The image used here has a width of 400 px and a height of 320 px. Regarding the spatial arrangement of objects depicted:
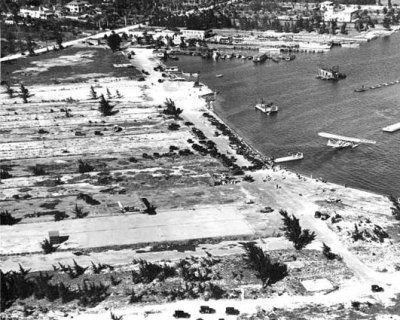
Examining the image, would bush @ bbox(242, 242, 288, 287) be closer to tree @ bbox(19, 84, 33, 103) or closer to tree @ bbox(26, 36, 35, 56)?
tree @ bbox(19, 84, 33, 103)

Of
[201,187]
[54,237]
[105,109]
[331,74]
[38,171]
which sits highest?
[331,74]

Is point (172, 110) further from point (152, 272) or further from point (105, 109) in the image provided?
point (152, 272)

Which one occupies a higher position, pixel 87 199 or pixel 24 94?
pixel 24 94

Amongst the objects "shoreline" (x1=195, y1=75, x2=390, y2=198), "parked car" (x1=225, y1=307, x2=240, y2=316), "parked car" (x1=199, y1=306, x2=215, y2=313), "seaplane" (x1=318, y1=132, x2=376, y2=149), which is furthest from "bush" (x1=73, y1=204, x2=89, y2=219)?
"seaplane" (x1=318, y1=132, x2=376, y2=149)

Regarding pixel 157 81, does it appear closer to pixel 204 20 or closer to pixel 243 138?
pixel 243 138

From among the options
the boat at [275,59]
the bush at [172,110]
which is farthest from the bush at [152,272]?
the boat at [275,59]

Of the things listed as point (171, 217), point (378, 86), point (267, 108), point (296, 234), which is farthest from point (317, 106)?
Result: point (296, 234)

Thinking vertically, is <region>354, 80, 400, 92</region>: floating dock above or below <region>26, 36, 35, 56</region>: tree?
below
